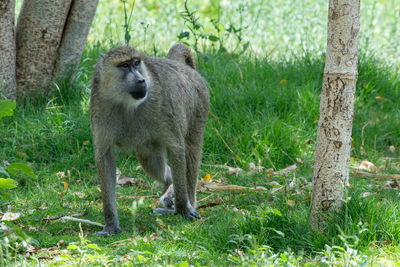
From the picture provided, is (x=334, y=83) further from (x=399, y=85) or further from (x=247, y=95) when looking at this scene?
(x=399, y=85)

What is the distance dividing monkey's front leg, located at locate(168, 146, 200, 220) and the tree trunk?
1.26 m

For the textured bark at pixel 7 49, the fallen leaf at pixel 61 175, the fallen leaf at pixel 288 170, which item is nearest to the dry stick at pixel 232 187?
the fallen leaf at pixel 288 170

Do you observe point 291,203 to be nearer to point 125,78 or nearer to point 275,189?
point 275,189

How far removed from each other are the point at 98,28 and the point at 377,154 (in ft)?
15.8

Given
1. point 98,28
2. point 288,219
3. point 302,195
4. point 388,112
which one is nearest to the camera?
point 288,219

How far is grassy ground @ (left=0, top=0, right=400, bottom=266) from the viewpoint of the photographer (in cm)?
388

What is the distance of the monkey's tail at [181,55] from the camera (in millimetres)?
5848

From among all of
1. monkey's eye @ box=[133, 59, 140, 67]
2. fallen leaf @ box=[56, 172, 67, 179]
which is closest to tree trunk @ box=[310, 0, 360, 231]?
monkey's eye @ box=[133, 59, 140, 67]

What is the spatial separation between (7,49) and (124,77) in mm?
2395

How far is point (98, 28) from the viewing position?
9.34 meters

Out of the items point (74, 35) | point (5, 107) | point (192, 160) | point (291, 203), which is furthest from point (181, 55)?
point (5, 107)

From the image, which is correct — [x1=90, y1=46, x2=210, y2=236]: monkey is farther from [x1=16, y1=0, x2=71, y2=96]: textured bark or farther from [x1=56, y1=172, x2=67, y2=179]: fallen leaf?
[x1=16, y1=0, x2=71, y2=96]: textured bark

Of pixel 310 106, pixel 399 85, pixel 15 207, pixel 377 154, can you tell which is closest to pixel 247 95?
pixel 310 106

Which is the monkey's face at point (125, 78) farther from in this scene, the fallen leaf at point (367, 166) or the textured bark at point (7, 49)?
the fallen leaf at point (367, 166)
